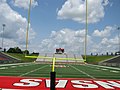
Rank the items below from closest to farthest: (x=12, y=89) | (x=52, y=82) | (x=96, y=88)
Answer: (x=52, y=82) → (x=12, y=89) → (x=96, y=88)

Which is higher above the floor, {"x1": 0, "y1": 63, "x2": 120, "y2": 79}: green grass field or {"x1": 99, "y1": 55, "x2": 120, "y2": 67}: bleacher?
{"x1": 99, "y1": 55, "x2": 120, "y2": 67}: bleacher

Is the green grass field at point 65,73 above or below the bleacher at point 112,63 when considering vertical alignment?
below

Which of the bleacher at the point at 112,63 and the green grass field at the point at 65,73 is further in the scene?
the bleacher at the point at 112,63

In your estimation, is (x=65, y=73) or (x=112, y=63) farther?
(x=112, y=63)

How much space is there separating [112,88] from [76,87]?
149cm

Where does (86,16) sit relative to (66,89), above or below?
above

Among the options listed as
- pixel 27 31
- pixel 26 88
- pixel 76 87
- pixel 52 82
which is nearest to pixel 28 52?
pixel 27 31

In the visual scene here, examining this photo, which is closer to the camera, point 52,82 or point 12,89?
point 52,82

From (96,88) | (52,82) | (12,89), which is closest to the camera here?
(52,82)

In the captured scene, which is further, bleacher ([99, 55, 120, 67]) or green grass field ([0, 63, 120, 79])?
bleacher ([99, 55, 120, 67])

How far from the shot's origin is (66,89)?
11359 millimetres

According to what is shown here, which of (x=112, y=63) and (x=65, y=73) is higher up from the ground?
(x=112, y=63)

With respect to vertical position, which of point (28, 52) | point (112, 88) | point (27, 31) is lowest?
point (112, 88)

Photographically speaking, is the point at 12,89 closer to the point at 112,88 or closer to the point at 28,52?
the point at 28,52
